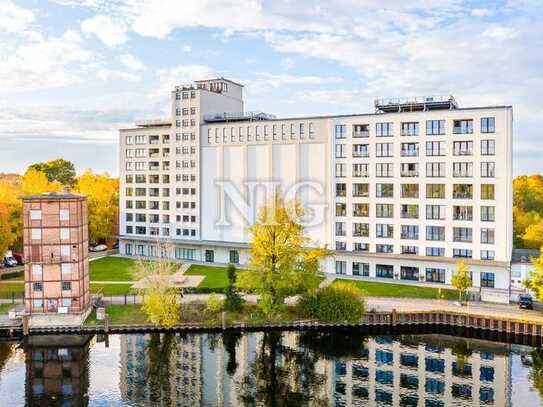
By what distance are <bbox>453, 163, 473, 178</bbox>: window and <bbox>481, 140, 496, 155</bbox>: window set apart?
7.81ft

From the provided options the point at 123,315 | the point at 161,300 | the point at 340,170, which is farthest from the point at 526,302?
the point at 123,315

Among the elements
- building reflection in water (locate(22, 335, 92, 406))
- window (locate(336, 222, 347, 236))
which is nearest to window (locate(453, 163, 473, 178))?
window (locate(336, 222, 347, 236))

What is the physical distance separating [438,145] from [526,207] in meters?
42.9

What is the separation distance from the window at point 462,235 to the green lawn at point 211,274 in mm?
31205

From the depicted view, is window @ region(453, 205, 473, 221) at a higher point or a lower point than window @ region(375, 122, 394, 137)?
lower

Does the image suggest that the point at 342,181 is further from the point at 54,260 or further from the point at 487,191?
the point at 54,260

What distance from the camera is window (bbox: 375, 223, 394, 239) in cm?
7750

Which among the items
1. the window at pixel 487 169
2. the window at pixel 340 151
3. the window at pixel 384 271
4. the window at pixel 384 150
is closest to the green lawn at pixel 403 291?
the window at pixel 384 271

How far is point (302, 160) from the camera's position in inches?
3263

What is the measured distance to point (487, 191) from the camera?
7131cm

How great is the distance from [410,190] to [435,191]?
3409 mm

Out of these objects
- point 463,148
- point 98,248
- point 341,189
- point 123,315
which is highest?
point 463,148

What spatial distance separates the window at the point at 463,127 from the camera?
7231 centimetres

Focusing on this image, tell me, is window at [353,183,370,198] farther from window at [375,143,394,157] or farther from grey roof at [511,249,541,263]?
grey roof at [511,249,541,263]
